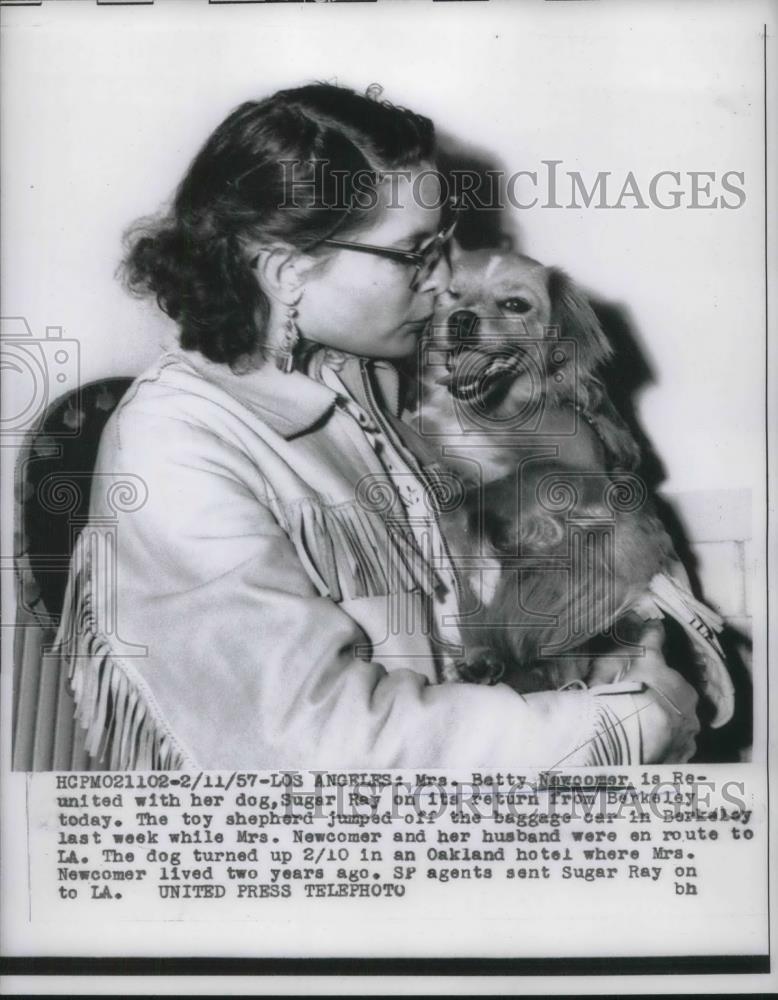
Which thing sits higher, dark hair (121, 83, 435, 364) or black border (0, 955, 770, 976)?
dark hair (121, 83, 435, 364)

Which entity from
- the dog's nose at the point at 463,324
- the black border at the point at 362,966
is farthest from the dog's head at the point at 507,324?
the black border at the point at 362,966

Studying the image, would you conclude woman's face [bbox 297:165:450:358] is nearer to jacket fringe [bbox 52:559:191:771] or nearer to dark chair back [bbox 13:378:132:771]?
dark chair back [bbox 13:378:132:771]

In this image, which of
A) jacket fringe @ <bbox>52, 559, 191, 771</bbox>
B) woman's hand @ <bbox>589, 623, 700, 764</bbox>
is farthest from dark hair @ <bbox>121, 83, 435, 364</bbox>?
woman's hand @ <bbox>589, 623, 700, 764</bbox>

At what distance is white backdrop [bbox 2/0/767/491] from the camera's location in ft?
5.98

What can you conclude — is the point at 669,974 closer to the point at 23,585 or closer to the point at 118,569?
the point at 118,569

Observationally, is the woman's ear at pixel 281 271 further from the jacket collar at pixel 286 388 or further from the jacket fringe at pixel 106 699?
the jacket fringe at pixel 106 699

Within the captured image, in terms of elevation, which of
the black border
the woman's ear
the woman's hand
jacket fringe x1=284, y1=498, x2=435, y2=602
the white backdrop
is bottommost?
the black border

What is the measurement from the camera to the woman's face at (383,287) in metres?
1.81

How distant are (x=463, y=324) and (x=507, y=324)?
0.08 meters

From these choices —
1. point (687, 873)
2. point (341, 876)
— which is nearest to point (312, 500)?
point (341, 876)

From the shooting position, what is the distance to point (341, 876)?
1.79 m

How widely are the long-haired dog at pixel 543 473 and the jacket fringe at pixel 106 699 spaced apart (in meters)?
0.56

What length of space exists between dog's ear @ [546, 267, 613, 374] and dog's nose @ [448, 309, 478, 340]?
0.14 meters

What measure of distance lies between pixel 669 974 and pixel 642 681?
0.51 metres
